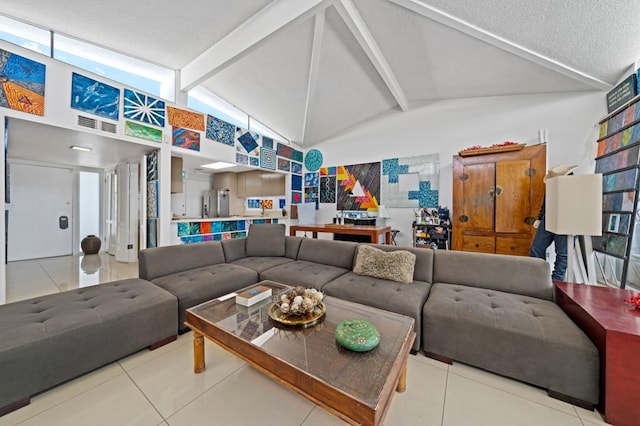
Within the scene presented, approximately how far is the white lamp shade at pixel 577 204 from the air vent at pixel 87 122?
17.0 ft

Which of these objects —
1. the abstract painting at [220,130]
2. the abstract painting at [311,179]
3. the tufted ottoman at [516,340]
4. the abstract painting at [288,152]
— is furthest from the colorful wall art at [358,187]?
the tufted ottoman at [516,340]

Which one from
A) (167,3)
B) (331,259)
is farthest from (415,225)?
(167,3)

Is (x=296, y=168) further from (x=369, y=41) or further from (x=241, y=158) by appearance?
(x=369, y=41)

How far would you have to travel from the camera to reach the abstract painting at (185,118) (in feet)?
12.1

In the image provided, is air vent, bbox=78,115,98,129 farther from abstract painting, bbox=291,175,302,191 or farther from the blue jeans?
the blue jeans

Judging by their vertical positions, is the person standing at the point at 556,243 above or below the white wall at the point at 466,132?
below

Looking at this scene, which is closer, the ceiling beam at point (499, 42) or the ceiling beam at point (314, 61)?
the ceiling beam at point (499, 42)

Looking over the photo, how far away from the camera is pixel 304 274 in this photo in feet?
8.13

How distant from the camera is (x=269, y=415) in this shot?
1.22m

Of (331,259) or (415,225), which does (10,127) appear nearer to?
(331,259)

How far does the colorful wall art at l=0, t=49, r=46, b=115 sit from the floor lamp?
17.7 feet

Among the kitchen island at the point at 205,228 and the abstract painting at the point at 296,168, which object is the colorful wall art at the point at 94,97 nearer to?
the kitchen island at the point at 205,228

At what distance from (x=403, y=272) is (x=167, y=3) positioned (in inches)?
153

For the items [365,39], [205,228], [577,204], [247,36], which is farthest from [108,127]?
[577,204]
